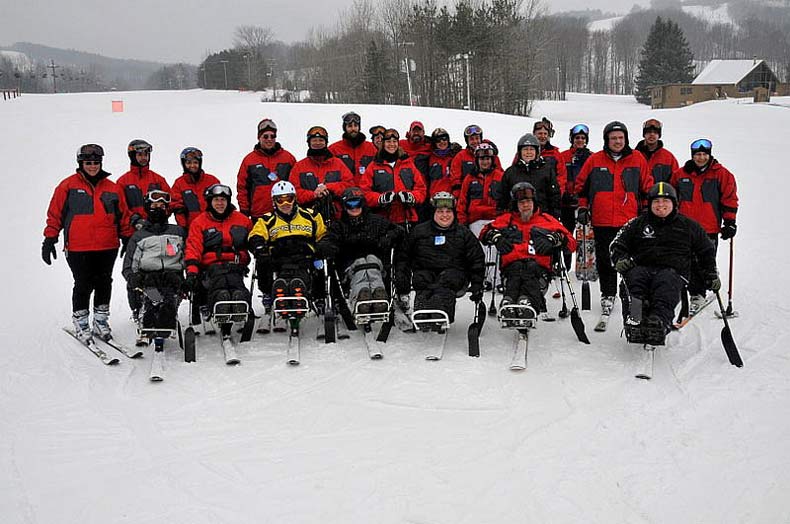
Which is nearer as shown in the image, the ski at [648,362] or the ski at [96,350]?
the ski at [648,362]

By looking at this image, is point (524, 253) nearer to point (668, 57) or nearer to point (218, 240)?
point (218, 240)

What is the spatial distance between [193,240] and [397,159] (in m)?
2.22

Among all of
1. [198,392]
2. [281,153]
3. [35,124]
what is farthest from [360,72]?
[198,392]

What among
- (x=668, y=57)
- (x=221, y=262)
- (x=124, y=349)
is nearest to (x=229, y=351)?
(x=221, y=262)

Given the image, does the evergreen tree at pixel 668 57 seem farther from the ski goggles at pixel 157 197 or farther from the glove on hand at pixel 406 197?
the ski goggles at pixel 157 197

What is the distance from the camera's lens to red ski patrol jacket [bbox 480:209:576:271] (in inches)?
210

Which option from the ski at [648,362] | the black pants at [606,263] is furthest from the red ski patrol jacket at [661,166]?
the ski at [648,362]

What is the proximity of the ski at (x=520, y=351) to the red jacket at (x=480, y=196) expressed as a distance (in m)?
1.63

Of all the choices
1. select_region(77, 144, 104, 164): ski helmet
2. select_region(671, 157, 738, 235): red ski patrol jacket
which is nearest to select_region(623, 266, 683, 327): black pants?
select_region(671, 157, 738, 235): red ski patrol jacket

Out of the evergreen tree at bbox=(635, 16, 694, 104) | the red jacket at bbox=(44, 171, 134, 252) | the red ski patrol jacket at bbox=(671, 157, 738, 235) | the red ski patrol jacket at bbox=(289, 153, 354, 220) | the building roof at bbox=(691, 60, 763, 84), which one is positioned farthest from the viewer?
the evergreen tree at bbox=(635, 16, 694, 104)

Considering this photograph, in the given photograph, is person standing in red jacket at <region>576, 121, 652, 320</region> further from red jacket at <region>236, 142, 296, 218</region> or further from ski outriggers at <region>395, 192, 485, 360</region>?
red jacket at <region>236, 142, 296, 218</region>

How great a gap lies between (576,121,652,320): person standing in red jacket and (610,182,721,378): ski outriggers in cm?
66

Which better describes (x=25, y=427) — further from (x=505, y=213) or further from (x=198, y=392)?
(x=505, y=213)

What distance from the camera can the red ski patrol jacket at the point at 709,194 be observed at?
18.9 feet
